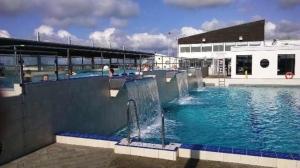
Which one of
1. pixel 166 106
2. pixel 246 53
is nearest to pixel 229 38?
pixel 246 53

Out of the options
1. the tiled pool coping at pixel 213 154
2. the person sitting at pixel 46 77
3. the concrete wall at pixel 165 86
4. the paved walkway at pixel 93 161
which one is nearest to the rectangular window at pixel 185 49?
the concrete wall at pixel 165 86

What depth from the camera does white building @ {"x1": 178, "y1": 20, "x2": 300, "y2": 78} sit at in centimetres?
2731

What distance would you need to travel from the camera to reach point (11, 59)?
6.36m

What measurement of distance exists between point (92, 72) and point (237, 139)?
5227 mm

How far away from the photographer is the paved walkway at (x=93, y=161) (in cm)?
514

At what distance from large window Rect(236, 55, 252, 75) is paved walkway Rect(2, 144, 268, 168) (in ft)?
82.9

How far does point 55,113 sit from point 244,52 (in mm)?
24841

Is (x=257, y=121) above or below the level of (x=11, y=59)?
below

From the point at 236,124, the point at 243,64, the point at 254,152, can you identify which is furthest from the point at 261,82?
the point at 254,152

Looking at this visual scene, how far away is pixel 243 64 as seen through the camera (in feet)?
95.2

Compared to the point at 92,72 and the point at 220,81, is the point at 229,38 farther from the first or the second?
the point at 92,72

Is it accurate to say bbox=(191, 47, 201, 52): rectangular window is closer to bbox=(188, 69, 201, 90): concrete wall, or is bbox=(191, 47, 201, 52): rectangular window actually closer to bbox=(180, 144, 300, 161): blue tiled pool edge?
bbox=(188, 69, 201, 90): concrete wall

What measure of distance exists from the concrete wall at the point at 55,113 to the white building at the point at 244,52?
2095cm

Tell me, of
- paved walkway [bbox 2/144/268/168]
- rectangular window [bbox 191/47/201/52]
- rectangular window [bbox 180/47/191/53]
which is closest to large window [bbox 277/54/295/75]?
rectangular window [bbox 191/47/201/52]
